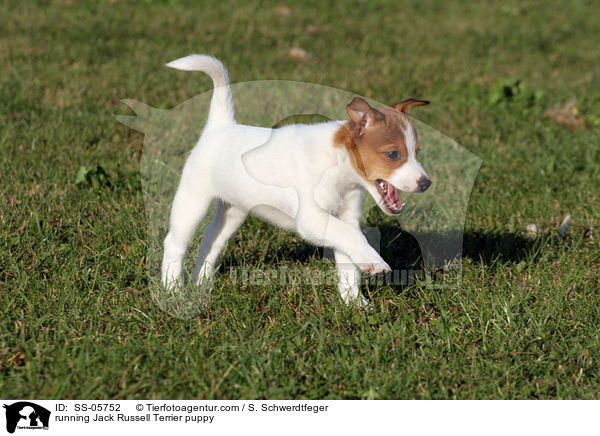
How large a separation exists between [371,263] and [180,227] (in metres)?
1.05

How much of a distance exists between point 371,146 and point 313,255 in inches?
55.5

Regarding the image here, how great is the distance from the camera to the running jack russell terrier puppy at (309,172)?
283 centimetres

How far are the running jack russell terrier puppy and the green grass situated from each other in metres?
0.48

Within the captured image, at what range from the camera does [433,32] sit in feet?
31.4

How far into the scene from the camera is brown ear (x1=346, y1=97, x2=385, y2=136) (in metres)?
2.76

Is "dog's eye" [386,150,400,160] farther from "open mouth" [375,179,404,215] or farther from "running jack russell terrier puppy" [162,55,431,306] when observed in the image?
"open mouth" [375,179,404,215]

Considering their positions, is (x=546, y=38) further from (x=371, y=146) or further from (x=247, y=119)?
(x=371, y=146)

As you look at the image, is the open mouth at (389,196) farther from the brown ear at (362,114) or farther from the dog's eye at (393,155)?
the brown ear at (362,114)

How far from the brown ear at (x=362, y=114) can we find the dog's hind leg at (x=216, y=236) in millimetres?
1021
